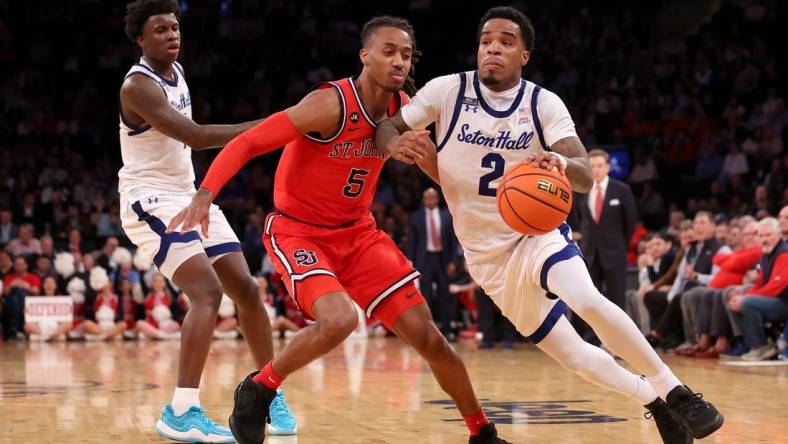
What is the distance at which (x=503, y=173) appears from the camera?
507 cm

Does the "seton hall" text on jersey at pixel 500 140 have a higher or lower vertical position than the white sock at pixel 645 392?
higher

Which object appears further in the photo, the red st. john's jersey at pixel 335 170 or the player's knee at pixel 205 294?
the player's knee at pixel 205 294

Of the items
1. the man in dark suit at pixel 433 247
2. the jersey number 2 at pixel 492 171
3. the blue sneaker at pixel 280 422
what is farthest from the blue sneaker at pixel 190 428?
the man in dark suit at pixel 433 247

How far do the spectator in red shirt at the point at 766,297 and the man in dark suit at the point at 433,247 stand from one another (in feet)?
13.3

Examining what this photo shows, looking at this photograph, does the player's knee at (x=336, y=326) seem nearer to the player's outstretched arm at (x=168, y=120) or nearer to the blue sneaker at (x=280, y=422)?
the blue sneaker at (x=280, y=422)

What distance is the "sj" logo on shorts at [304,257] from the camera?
4.94 metres

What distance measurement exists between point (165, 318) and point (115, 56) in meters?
7.47

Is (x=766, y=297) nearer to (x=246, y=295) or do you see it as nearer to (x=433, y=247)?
(x=433, y=247)

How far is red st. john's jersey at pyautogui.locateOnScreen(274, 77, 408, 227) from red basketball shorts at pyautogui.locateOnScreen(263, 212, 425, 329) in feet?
0.23

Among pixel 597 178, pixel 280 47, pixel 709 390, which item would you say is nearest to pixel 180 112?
pixel 709 390

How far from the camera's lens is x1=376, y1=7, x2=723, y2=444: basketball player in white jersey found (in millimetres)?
4816

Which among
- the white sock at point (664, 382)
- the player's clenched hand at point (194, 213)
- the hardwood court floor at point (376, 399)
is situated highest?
the player's clenched hand at point (194, 213)

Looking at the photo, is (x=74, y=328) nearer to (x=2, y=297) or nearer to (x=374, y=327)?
(x=2, y=297)

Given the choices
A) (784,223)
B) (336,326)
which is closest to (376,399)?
(336,326)
